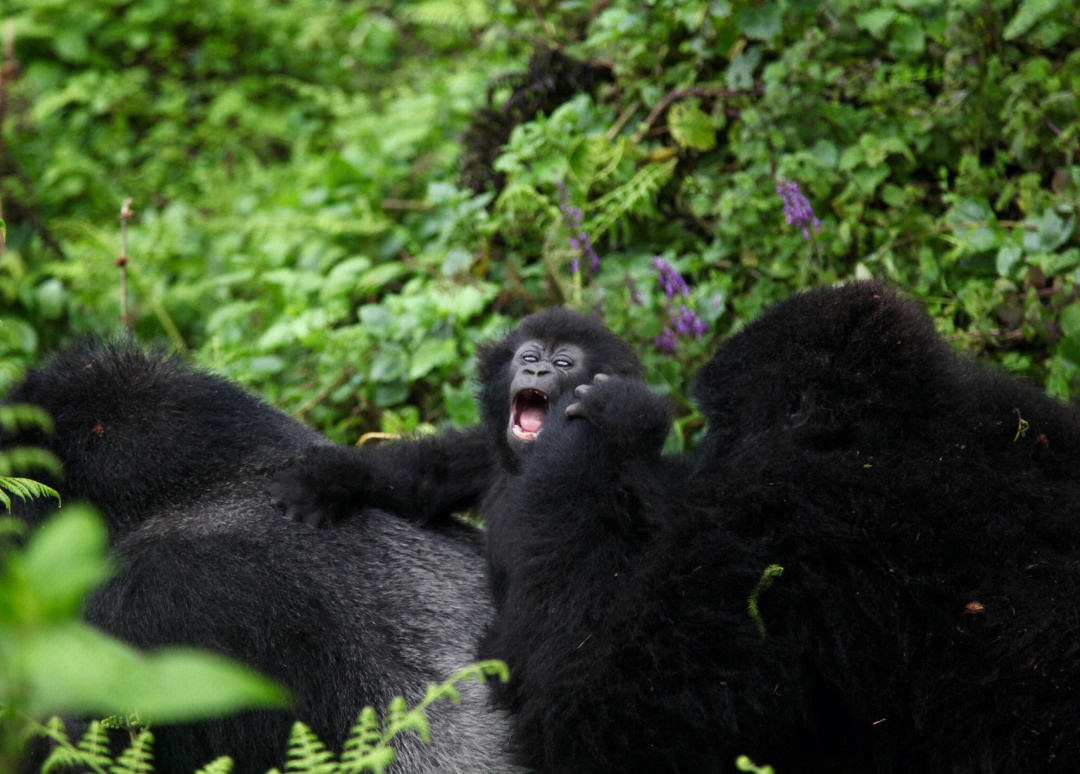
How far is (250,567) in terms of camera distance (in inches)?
96.0

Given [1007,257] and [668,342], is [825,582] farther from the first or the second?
[1007,257]

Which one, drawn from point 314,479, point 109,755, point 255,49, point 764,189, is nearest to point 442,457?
point 314,479

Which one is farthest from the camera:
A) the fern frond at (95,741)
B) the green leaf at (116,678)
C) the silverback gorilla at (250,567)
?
the silverback gorilla at (250,567)

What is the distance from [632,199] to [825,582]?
224 centimetres

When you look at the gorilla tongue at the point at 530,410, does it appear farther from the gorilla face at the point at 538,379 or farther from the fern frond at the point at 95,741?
the fern frond at the point at 95,741

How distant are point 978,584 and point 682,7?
2.96 m

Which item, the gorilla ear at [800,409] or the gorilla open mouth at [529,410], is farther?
the gorilla open mouth at [529,410]

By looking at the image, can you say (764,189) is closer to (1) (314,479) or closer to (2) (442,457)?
(2) (442,457)

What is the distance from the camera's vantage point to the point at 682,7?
167 inches

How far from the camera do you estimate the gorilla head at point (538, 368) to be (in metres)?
2.86

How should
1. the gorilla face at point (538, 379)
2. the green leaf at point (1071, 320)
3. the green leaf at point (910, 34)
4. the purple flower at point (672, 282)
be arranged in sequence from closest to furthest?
the gorilla face at point (538, 379), the green leaf at point (1071, 320), the purple flower at point (672, 282), the green leaf at point (910, 34)

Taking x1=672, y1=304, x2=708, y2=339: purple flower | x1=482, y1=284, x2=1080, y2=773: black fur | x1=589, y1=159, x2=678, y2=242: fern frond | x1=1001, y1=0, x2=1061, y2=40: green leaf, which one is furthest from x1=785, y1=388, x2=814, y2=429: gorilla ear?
x1=1001, y1=0, x2=1061, y2=40: green leaf

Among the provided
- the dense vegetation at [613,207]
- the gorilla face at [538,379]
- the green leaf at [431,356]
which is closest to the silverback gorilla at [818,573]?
the gorilla face at [538,379]

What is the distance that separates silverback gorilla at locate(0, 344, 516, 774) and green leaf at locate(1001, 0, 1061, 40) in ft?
7.75
